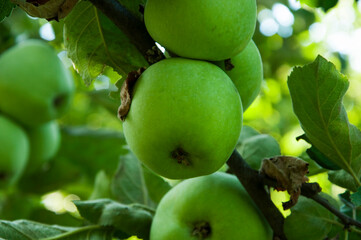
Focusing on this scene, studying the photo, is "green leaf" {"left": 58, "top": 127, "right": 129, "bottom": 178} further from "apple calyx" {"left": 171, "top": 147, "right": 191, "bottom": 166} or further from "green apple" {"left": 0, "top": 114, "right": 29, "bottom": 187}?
"apple calyx" {"left": 171, "top": 147, "right": 191, "bottom": 166}

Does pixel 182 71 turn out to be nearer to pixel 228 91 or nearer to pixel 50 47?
pixel 228 91

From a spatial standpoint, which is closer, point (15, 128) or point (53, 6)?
point (53, 6)

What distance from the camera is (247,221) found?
1232mm

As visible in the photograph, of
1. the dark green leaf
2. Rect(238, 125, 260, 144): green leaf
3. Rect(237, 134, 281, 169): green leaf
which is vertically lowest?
Rect(238, 125, 260, 144): green leaf

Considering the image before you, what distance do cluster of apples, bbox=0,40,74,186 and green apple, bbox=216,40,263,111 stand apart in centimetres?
171

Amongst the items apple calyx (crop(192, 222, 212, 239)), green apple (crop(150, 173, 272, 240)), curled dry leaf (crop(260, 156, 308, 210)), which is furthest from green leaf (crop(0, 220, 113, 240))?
curled dry leaf (crop(260, 156, 308, 210))

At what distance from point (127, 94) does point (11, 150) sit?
1.80m

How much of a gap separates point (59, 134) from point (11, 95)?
0.63 m

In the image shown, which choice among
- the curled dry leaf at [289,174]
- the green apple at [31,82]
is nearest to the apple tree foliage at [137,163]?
the curled dry leaf at [289,174]

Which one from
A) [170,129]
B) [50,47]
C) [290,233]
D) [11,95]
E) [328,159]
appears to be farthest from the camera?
[50,47]

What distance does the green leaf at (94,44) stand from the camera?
4.38 feet

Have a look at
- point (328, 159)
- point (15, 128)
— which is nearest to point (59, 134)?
point (15, 128)

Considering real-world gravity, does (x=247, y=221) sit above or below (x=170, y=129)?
below

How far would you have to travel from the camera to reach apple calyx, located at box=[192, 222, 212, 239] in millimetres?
1264
